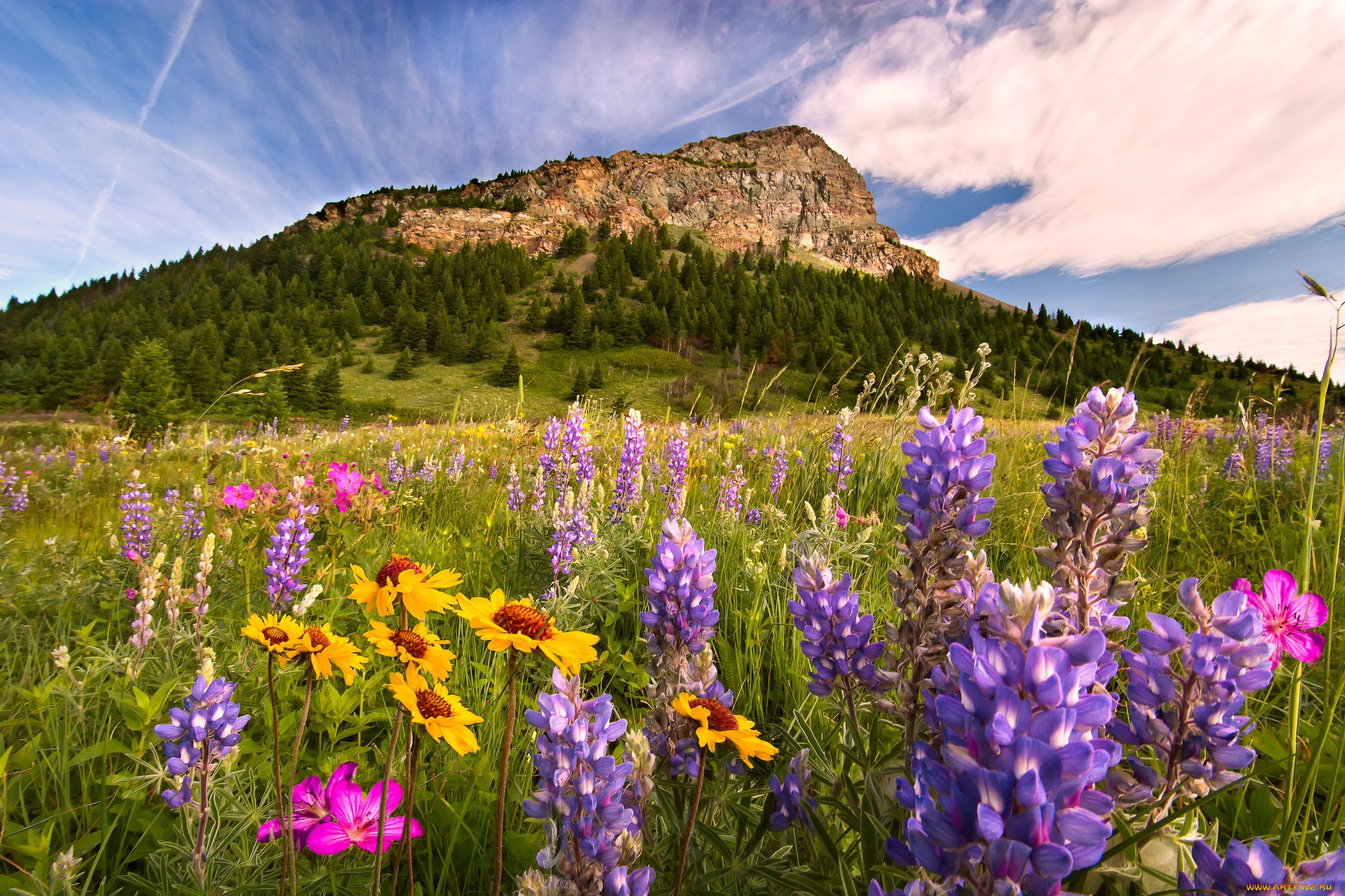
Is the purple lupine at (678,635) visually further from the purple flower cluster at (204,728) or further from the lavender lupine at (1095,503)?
the purple flower cluster at (204,728)

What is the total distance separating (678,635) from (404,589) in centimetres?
61

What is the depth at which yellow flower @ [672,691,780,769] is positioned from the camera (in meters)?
1.01

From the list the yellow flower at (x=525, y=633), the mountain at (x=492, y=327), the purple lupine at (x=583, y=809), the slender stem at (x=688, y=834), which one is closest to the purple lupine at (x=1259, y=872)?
the slender stem at (x=688, y=834)

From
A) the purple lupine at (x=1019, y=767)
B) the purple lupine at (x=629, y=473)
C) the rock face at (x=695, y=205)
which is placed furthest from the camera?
the rock face at (x=695, y=205)

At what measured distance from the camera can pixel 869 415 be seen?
650 cm

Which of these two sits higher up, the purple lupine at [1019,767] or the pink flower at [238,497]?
the purple lupine at [1019,767]

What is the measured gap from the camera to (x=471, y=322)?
7762 centimetres

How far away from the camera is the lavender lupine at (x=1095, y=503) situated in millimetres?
943

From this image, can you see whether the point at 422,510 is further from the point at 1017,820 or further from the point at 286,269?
the point at 286,269

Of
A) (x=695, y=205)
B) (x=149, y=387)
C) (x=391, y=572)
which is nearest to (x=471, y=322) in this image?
(x=149, y=387)

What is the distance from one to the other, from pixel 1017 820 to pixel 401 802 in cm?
160

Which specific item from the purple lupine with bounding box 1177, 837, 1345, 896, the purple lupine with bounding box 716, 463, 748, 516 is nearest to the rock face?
the purple lupine with bounding box 716, 463, 748, 516

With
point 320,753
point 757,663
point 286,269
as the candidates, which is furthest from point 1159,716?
point 286,269

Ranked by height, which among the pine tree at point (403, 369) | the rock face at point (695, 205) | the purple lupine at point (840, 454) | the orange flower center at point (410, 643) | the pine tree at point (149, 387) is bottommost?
the orange flower center at point (410, 643)
